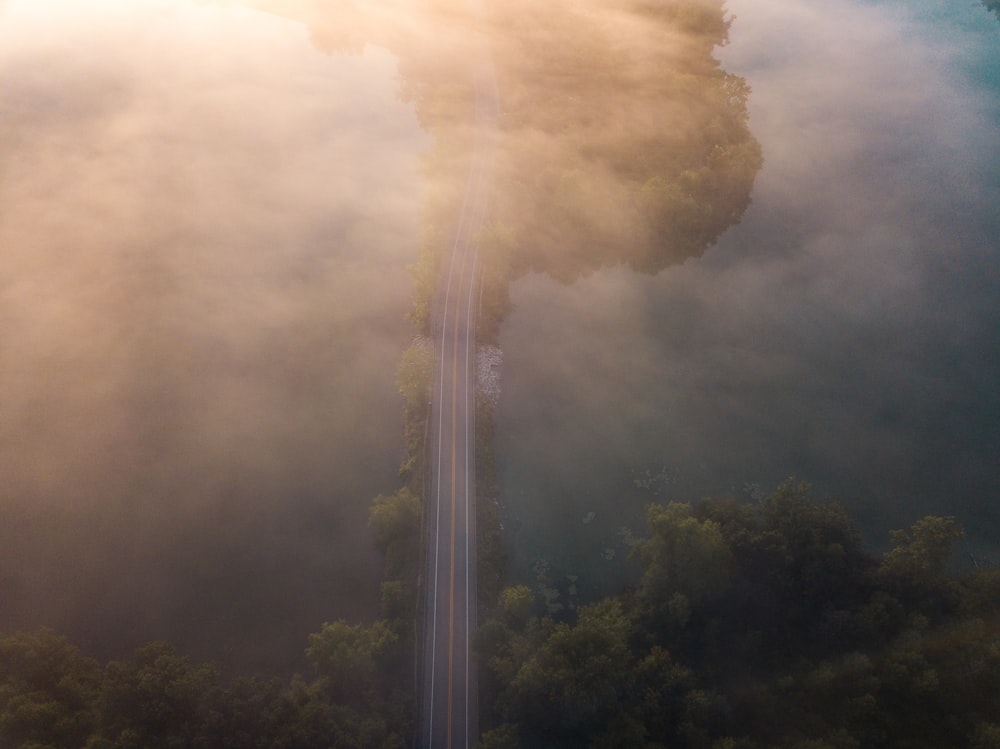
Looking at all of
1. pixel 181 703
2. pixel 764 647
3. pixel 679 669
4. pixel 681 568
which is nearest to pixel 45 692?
pixel 181 703

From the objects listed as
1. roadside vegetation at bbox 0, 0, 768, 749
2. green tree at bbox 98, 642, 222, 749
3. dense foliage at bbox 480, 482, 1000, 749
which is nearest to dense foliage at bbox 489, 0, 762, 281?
roadside vegetation at bbox 0, 0, 768, 749

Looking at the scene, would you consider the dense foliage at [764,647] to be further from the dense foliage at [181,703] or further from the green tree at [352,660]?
the dense foliage at [181,703]

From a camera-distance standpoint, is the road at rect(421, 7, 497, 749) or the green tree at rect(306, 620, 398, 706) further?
the road at rect(421, 7, 497, 749)

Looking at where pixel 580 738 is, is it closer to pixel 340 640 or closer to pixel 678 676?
pixel 678 676

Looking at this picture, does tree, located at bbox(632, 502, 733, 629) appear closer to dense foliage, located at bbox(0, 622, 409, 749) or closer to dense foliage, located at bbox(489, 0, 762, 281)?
dense foliage, located at bbox(0, 622, 409, 749)

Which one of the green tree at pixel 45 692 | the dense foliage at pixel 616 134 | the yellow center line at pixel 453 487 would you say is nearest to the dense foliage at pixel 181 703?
the green tree at pixel 45 692

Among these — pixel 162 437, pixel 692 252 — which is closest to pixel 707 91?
pixel 692 252
